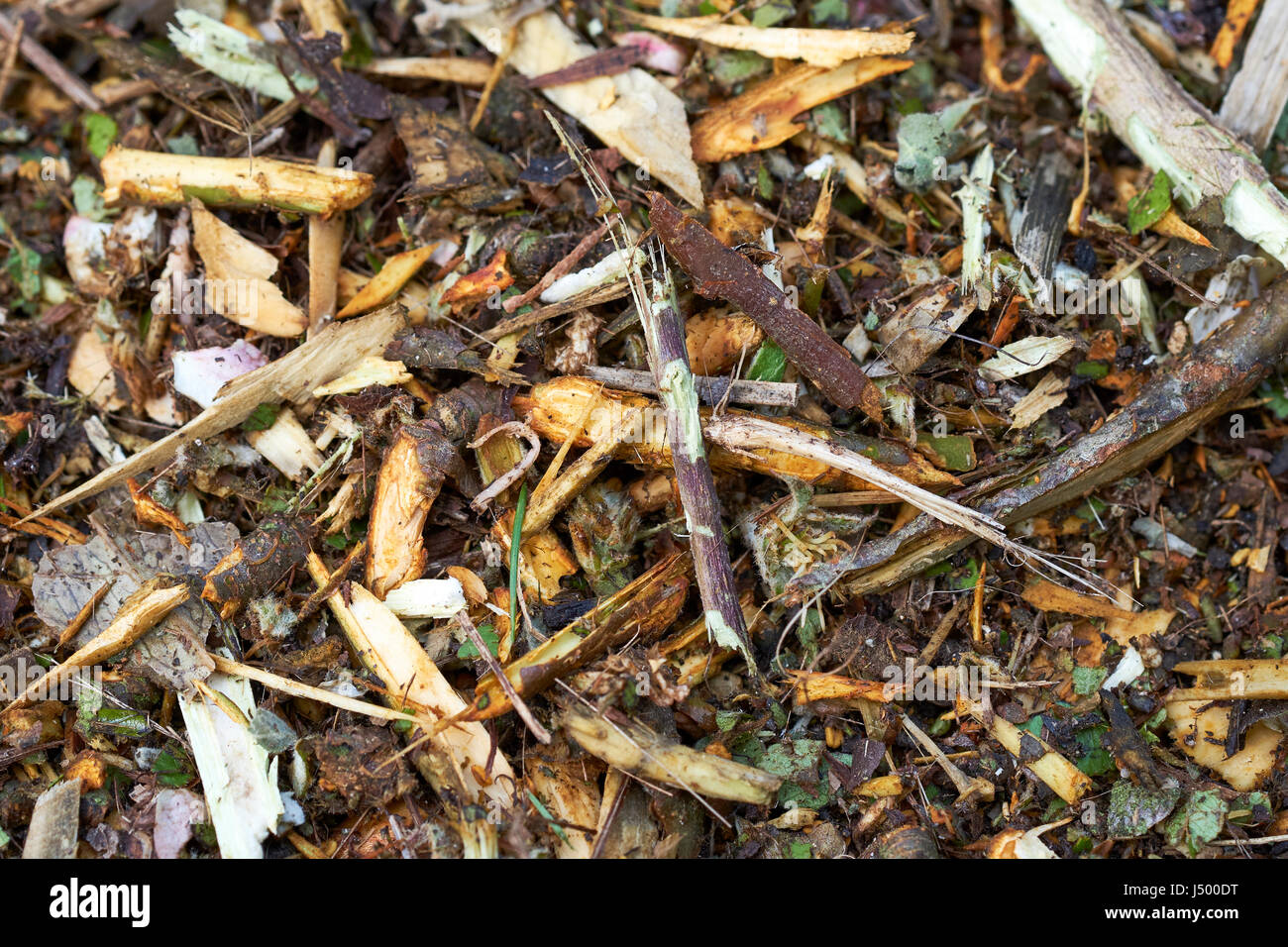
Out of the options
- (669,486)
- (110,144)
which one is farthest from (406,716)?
(110,144)

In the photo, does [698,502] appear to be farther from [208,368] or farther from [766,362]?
[208,368]

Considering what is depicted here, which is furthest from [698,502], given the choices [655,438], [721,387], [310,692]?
[310,692]

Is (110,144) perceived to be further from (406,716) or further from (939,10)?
(939,10)

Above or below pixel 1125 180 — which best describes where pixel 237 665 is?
below

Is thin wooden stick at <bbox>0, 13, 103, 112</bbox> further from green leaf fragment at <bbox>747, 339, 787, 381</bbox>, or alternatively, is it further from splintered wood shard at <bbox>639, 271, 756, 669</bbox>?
green leaf fragment at <bbox>747, 339, 787, 381</bbox>

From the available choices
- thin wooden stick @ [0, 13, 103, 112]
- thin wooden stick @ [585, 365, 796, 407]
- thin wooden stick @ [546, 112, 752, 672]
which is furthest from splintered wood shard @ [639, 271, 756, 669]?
thin wooden stick @ [0, 13, 103, 112]
